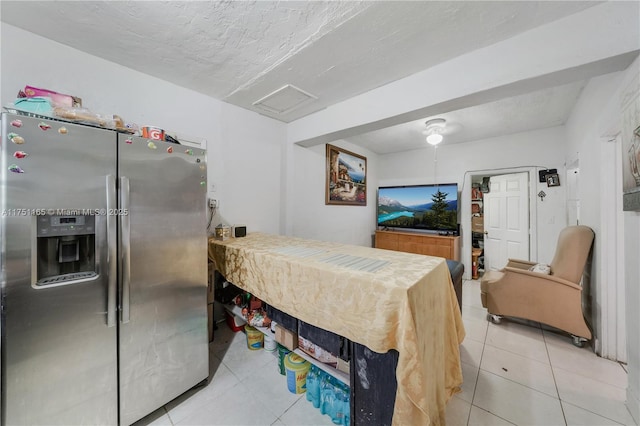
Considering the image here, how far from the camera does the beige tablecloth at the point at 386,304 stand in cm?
91

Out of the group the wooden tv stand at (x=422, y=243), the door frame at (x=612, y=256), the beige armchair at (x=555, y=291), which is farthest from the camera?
the wooden tv stand at (x=422, y=243)

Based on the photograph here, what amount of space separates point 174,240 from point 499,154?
475 centimetres

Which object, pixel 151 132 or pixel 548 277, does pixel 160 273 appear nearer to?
pixel 151 132

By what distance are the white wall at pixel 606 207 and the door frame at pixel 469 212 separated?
1.01 meters

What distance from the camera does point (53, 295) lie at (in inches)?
42.7

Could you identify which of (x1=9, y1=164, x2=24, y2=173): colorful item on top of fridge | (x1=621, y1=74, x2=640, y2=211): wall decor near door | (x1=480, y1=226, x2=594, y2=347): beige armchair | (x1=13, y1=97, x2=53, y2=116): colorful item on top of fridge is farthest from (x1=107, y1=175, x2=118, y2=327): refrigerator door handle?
(x1=480, y1=226, x2=594, y2=347): beige armchair

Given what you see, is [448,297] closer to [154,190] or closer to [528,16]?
[528,16]

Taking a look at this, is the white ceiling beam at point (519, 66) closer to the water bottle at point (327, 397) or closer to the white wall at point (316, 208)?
the white wall at point (316, 208)

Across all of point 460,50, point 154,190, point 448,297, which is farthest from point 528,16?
point 154,190

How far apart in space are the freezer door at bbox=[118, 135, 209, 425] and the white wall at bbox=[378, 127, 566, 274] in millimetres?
4178

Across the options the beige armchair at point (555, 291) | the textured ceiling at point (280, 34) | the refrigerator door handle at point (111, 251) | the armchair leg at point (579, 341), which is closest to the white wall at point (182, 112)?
the textured ceiling at point (280, 34)

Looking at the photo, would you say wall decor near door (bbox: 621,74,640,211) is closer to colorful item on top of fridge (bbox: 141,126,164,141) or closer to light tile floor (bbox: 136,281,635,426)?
light tile floor (bbox: 136,281,635,426)

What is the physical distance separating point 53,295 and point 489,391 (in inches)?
108

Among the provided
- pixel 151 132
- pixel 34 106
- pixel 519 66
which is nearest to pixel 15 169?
pixel 34 106
